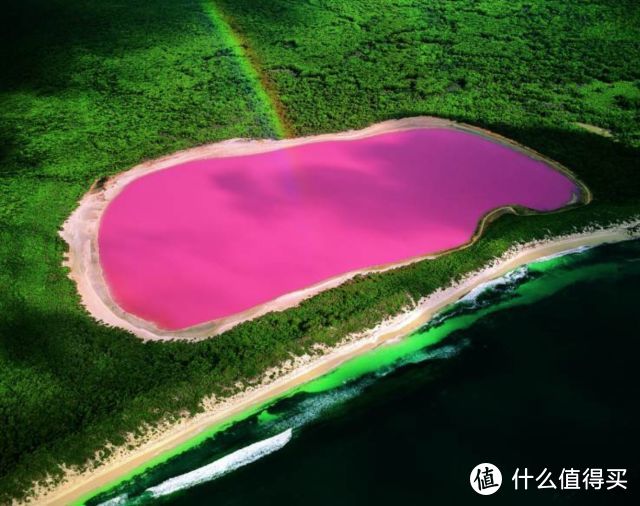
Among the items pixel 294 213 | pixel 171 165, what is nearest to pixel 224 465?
pixel 294 213

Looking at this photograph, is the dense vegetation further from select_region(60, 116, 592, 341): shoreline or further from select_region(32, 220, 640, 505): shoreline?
select_region(60, 116, 592, 341): shoreline

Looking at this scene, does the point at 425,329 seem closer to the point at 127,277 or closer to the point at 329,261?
the point at 329,261

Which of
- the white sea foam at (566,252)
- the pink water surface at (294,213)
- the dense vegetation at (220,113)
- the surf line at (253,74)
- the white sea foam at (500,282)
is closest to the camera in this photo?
the dense vegetation at (220,113)

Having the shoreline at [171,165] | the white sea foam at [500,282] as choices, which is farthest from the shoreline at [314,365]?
the shoreline at [171,165]

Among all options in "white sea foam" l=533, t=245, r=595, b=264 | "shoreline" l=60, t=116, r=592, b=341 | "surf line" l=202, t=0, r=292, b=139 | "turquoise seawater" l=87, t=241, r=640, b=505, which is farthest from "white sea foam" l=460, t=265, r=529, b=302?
"surf line" l=202, t=0, r=292, b=139

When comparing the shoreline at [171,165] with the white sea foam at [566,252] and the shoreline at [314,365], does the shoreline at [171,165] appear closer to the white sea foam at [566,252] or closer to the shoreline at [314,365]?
the shoreline at [314,365]

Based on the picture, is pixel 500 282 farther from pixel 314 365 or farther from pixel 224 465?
pixel 224 465
